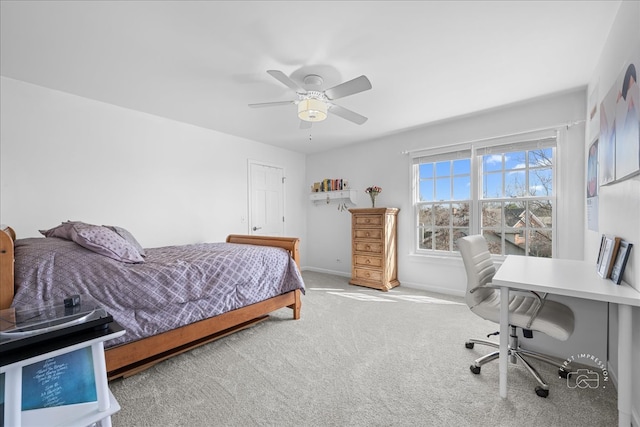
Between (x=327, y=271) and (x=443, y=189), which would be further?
(x=327, y=271)

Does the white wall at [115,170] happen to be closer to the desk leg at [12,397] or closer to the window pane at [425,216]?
the desk leg at [12,397]

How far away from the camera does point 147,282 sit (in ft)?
6.35

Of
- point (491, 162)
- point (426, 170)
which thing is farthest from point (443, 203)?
point (491, 162)

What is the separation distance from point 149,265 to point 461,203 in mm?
3811

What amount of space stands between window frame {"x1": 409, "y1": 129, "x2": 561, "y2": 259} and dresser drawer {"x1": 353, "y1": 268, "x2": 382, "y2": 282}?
2.27ft

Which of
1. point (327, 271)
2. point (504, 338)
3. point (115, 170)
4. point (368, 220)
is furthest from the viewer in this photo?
point (327, 271)

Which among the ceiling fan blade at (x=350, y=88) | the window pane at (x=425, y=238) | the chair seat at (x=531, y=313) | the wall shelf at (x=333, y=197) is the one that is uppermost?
the ceiling fan blade at (x=350, y=88)

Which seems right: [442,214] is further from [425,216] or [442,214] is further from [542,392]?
[542,392]

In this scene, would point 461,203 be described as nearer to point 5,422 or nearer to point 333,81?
point 333,81

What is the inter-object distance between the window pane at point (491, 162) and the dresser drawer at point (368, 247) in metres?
1.78

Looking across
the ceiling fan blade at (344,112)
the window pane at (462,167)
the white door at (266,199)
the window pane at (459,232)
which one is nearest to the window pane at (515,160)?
the window pane at (462,167)

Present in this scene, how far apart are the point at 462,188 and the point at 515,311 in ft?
7.96

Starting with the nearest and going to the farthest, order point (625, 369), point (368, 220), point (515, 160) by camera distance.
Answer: point (625, 369) → point (515, 160) → point (368, 220)

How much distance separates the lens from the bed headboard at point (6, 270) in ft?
4.56
